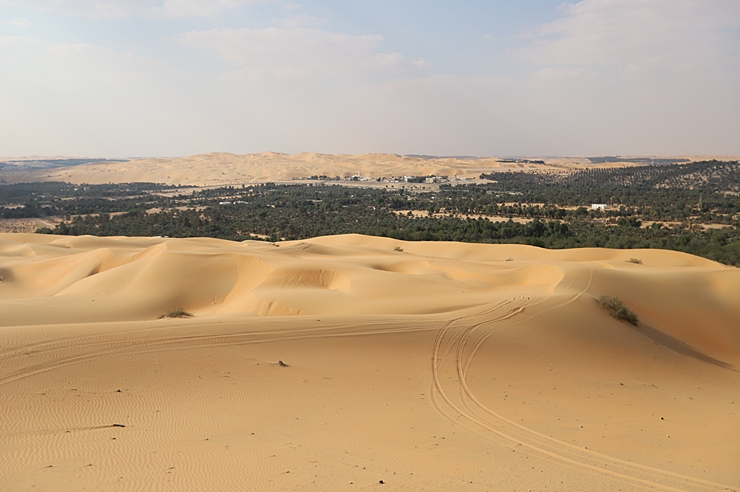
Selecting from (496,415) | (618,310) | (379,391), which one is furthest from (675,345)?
(379,391)

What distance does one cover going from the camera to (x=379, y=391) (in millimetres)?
10805

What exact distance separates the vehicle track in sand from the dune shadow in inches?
145

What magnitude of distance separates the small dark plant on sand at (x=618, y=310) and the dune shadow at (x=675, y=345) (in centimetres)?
34

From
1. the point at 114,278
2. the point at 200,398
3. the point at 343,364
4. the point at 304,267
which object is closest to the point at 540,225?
the point at 304,267

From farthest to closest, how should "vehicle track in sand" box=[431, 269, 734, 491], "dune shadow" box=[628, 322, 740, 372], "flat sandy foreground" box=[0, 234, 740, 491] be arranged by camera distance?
"dune shadow" box=[628, 322, 740, 372], "vehicle track in sand" box=[431, 269, 734, 491], "flat sandy foreground" box=[0, 234, 740, 491]

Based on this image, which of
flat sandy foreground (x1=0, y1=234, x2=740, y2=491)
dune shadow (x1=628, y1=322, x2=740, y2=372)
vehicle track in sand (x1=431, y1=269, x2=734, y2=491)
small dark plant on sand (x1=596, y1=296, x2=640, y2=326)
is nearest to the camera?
flat sandy foreground (x1=0, y1=234, x2=740, y2=491)

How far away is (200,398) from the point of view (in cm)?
963

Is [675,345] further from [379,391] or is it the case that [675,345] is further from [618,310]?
[379,391]

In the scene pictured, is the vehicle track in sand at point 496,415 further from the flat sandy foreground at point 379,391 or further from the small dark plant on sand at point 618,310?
the small dark plant on sand at point 618,310

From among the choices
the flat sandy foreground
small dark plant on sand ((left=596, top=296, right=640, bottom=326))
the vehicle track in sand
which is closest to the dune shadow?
the flat sandy foreground

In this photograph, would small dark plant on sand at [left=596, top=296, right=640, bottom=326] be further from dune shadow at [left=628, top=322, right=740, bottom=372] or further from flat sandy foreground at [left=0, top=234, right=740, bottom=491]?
flat sandy foreground at [left=0, top=234, right=740, bottom=491]

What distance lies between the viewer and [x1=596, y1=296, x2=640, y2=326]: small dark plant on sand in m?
19.3

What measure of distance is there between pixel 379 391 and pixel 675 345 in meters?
12.7

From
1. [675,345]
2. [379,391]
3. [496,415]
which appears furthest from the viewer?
[675,345]
